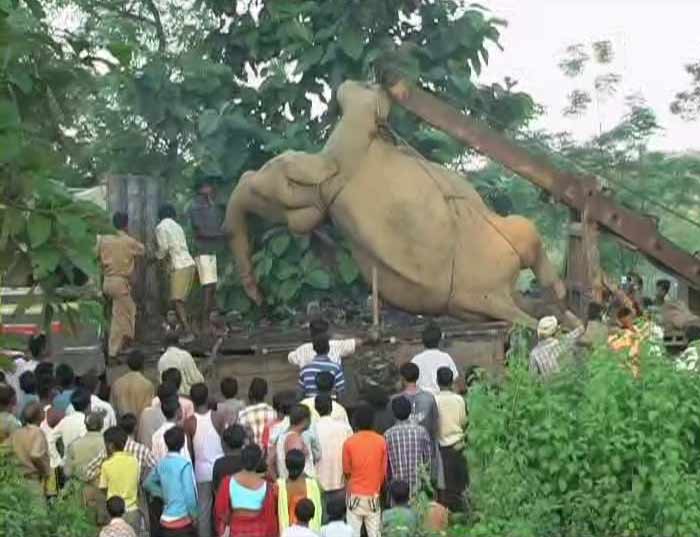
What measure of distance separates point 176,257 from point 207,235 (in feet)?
3.07

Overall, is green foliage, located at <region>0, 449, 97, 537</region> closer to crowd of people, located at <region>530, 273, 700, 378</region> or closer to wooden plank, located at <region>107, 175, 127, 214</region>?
crowd of people, located at <region>530, 273, 700, 378</region>

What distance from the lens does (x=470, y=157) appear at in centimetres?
1914

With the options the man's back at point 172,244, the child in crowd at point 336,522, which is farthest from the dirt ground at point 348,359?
the child in crowd at point 336,522

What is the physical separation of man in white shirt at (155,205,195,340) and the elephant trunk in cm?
67

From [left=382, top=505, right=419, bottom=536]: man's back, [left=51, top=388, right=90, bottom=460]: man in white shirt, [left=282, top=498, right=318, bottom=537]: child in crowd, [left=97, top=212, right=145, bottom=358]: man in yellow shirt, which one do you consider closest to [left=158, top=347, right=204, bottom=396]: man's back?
[left=97, top=212, right=145, bottom=358]: man in yellow shirt

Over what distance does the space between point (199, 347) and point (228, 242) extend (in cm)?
176

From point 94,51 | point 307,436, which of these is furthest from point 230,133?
point 94,51

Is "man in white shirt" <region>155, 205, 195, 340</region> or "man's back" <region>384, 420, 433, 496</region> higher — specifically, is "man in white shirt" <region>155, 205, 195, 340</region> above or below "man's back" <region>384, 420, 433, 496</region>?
above

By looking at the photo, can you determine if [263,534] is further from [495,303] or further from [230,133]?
[230,133]

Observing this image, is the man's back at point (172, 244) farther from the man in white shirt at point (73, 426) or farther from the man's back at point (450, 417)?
the man's back at point (450, 417)

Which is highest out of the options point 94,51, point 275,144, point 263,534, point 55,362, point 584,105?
point 584,105

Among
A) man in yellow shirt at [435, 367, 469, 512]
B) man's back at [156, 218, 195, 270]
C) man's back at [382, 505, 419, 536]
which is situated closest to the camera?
man's back at [382, 505, 419, 536]

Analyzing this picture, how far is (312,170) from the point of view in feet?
52.8

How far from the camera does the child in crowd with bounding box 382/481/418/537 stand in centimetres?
919
